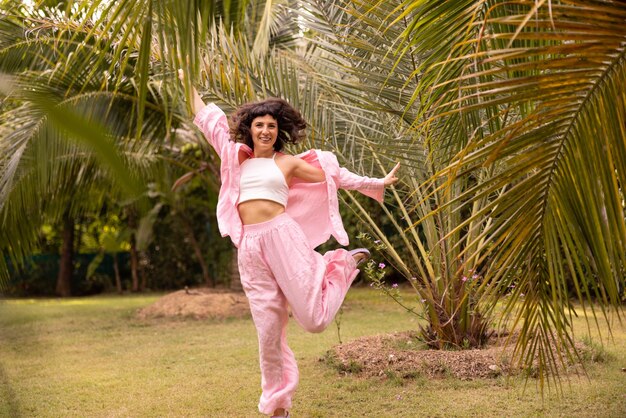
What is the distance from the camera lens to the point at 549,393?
4.89 m

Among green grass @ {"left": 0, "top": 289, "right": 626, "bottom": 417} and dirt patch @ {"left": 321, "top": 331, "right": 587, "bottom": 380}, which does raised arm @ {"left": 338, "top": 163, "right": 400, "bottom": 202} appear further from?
dirt patch @ {"left": 321, "top": 331, "right": 587, "bottom": 380}

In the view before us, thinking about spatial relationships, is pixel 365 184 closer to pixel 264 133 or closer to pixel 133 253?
pixel 264 133

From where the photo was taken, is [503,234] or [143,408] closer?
[503,234]

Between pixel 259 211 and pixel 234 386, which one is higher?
pixel 259 211

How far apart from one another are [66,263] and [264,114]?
41.0ft

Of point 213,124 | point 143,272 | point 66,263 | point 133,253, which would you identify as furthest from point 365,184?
point 66,263

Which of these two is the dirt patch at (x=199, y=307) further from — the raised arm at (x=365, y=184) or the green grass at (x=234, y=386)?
the raised arm at (x=365, y=184)

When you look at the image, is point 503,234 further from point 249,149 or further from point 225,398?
point 225,398

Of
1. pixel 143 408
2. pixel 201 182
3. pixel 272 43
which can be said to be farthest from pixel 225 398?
pixel 201 182

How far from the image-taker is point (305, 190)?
4.56 metres

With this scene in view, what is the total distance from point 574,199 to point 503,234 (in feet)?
0.91

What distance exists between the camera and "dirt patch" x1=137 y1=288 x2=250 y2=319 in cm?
1029

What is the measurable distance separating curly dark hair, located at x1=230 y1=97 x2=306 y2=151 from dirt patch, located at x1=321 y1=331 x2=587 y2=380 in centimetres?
203

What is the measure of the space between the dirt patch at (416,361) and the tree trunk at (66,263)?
10.4 meters
